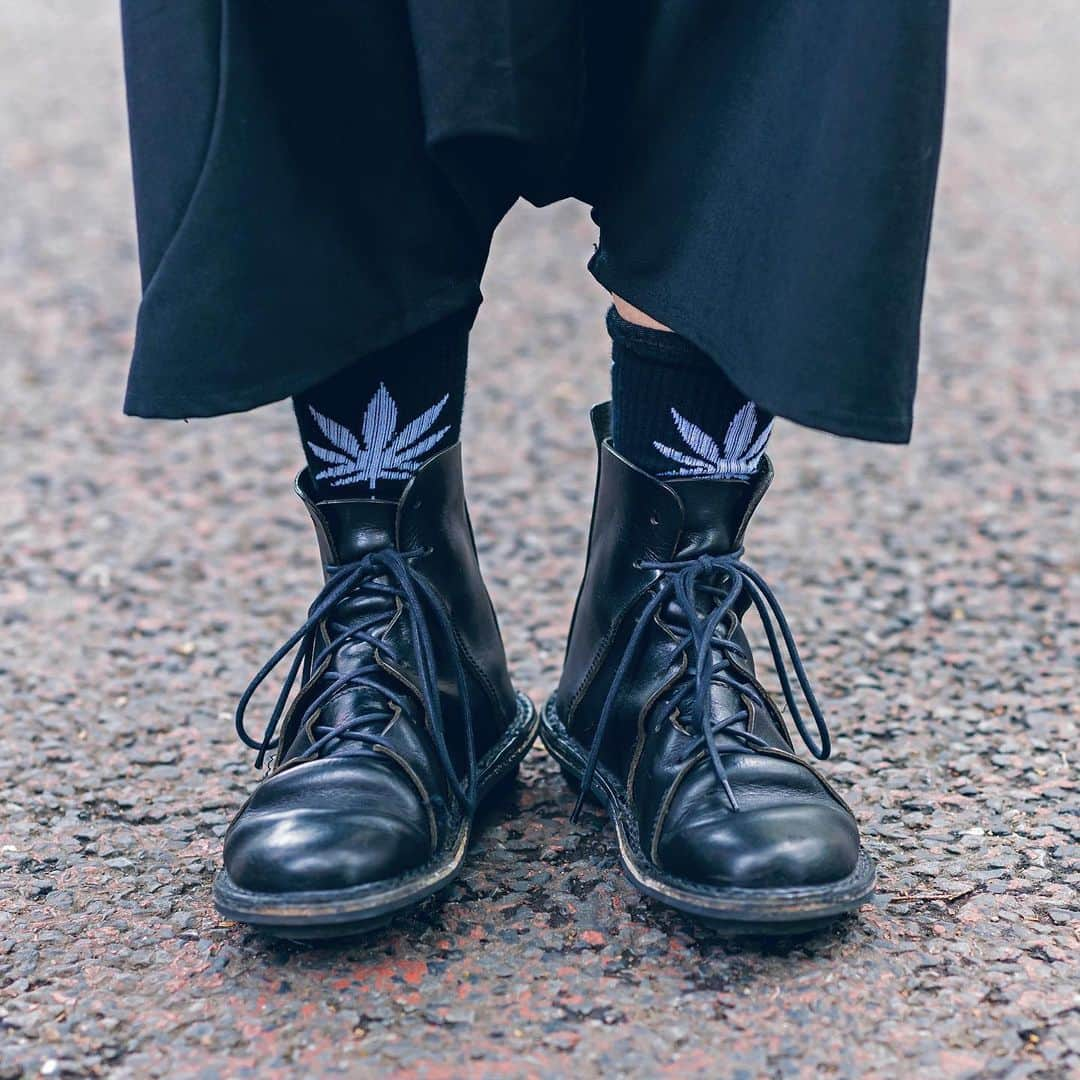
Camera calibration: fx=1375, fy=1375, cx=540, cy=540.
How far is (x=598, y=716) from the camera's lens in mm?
1301

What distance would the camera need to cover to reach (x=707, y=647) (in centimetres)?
118

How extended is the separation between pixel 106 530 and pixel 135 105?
1089mm

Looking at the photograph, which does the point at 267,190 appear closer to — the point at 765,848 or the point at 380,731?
the point at 380,731

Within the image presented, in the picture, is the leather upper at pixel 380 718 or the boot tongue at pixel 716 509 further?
the boot tongue at pixel 716 509

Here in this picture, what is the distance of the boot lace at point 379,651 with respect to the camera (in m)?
1.18

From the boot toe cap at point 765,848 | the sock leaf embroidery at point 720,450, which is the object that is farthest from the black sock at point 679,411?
the boot toe cap at point 765,848

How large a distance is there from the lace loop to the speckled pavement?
0.15 meters

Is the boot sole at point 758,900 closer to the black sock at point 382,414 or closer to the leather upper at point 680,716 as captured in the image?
the leather upper at point 680,716

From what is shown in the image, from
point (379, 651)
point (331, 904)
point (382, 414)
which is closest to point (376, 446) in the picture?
point (382, 414)

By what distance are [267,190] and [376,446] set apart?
249 millimetres

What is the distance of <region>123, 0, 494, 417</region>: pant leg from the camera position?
1.07 m

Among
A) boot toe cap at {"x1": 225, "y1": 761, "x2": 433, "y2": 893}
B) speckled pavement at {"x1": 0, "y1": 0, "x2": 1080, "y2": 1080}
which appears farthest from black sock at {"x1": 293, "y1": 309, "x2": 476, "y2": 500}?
speckled pavement at {"x1": 0, "y1": 0, "x2": 1080, "y2": 1080}

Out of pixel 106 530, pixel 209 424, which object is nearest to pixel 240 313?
pixel 106 530

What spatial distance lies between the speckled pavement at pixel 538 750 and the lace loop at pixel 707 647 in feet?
0.50
